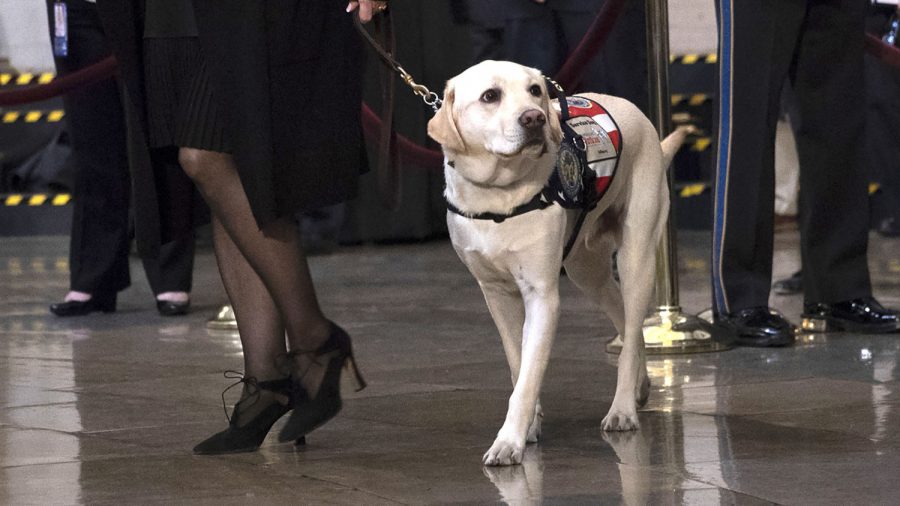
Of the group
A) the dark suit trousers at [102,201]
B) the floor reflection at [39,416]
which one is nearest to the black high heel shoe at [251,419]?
the floor reflection at [39,416]

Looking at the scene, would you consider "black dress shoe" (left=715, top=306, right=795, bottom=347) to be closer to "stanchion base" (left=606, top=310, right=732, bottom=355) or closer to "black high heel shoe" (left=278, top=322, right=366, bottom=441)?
"stanchion base" (left=606, top=310, right=732, bottom=355)

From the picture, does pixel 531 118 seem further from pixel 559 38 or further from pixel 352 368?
pixel 559 38

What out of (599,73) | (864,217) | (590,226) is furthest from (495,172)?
(599,73)

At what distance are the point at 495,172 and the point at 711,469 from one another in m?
0.86

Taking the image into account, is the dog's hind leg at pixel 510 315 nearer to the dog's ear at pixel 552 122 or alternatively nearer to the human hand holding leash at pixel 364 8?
the dog's ear at pixel 552 122

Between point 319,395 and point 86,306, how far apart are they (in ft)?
12.2

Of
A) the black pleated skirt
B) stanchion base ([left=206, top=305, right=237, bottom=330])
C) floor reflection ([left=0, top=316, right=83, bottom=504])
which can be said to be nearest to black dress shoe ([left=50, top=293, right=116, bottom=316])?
floor reflection ([left=0, top=316, right=83, bottom=504])

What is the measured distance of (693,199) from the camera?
10.4 m

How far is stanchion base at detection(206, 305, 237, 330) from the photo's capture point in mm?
6523

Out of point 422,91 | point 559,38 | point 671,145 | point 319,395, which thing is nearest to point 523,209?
point 422,91

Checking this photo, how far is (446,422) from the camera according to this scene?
4152 mm

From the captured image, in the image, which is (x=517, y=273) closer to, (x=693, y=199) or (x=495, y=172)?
(x=495, y=172)

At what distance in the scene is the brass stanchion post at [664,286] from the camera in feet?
17.7

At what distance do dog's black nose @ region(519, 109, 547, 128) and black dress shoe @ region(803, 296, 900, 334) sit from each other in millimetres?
2574
